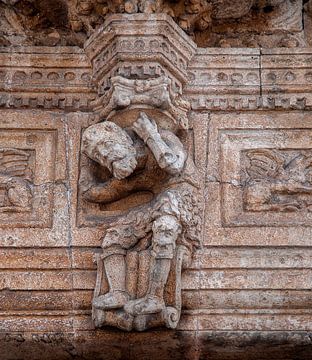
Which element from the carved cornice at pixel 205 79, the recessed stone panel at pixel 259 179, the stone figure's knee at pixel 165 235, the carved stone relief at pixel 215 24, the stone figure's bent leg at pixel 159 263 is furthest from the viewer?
the carved stone relief at pixel 215 24

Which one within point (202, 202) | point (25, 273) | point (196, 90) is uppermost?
point (196, 90)

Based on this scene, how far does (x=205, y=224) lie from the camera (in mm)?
5078

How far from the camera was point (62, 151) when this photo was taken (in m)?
5.27

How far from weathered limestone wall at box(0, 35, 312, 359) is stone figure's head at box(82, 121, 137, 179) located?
0.74ft

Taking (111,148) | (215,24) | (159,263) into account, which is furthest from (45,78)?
(159,263)

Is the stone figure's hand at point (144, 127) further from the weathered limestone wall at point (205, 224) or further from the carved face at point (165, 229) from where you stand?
the carved face at point (165, 229)

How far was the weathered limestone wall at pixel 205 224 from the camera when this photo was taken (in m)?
4.89

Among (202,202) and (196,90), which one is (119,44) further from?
(202,202)

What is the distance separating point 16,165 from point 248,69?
124 centimetres

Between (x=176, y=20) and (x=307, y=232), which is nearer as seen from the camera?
(x=307, y=232)

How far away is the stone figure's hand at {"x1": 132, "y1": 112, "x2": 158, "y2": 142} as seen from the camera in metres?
5.01

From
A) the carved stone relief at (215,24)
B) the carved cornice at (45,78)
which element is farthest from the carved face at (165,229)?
the carved stone relief at (215,24)

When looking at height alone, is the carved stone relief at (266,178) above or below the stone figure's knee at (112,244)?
above

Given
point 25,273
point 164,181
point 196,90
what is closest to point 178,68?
point 196,90
